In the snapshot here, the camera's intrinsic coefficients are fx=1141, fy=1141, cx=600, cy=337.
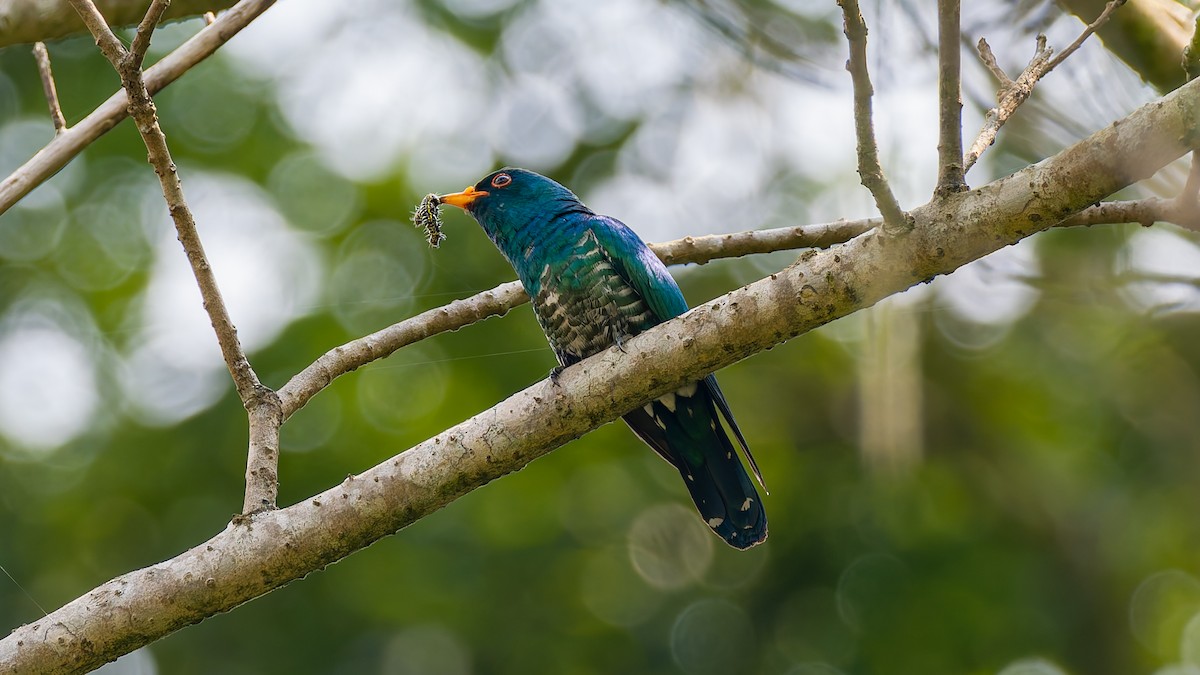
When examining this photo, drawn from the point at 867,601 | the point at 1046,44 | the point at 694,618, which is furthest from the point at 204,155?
the point at 1046,44

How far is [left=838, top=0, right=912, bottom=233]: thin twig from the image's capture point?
259cm

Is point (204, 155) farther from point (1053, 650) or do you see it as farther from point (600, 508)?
point (1053, 650)

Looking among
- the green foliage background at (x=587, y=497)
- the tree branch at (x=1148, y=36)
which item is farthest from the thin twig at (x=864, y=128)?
the green foliage background at (x=587, y=497)

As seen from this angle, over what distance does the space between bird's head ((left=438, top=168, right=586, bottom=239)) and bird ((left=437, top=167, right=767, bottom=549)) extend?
0.13 metres

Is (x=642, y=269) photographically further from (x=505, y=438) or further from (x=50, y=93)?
(x=50, y=93)

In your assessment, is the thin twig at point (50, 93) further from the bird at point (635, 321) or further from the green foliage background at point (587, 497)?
the green foliage background at point (587, 497)

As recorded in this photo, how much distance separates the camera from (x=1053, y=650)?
342 inches

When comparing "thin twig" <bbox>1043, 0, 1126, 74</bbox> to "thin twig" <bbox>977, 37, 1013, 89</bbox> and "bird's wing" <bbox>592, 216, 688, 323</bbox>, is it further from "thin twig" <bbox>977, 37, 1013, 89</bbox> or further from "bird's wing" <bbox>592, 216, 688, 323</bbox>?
"bird's wing" <bbox>592, 216, 688, 323</bbox>

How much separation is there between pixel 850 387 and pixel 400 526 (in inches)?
270

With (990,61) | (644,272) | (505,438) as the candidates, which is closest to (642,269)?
(644,272)

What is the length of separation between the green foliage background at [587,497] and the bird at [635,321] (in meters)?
4.29

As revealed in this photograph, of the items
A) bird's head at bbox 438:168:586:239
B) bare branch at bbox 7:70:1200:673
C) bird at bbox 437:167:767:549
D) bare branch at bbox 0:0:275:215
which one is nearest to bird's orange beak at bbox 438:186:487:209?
bird's head at bbox 438:168:586:239

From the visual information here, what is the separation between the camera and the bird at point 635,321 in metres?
4.32

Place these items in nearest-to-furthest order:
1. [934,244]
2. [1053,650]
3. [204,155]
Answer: [934,244] < [1053,650] < [204,155]
